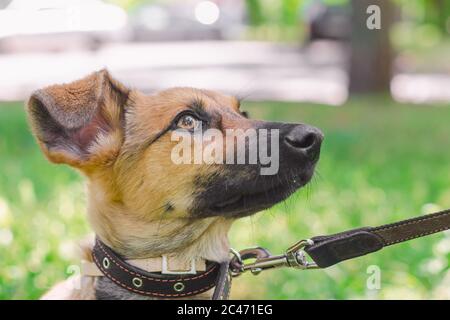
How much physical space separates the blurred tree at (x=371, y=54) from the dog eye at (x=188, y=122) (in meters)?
9.64

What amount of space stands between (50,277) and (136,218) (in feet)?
6.37

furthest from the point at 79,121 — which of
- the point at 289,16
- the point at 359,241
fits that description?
the point at 289,16

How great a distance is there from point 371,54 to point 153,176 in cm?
1040

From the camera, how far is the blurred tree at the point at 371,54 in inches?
519

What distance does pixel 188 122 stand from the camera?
11.5 ft

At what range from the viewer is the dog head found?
10.9ft

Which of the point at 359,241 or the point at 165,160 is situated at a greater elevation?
the point at 165,160

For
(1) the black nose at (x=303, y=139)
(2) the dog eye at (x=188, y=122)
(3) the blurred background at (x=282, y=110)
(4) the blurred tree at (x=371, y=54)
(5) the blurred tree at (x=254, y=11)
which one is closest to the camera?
(1) the black nose at (x=303, y=139)

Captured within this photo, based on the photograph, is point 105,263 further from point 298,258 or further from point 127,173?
point 298,258

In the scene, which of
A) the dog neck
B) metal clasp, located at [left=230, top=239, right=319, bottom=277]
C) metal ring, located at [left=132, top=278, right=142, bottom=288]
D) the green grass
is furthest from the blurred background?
metal clasp, located at [left=230, top=239, right=319, bottom=277]

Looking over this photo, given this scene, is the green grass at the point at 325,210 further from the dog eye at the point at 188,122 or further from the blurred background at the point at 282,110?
the dog eye at the point at 188,122

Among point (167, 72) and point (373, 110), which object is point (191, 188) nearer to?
point (373, 110)

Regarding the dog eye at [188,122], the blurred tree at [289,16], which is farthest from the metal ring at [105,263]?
the blurred tree at [289,16]
